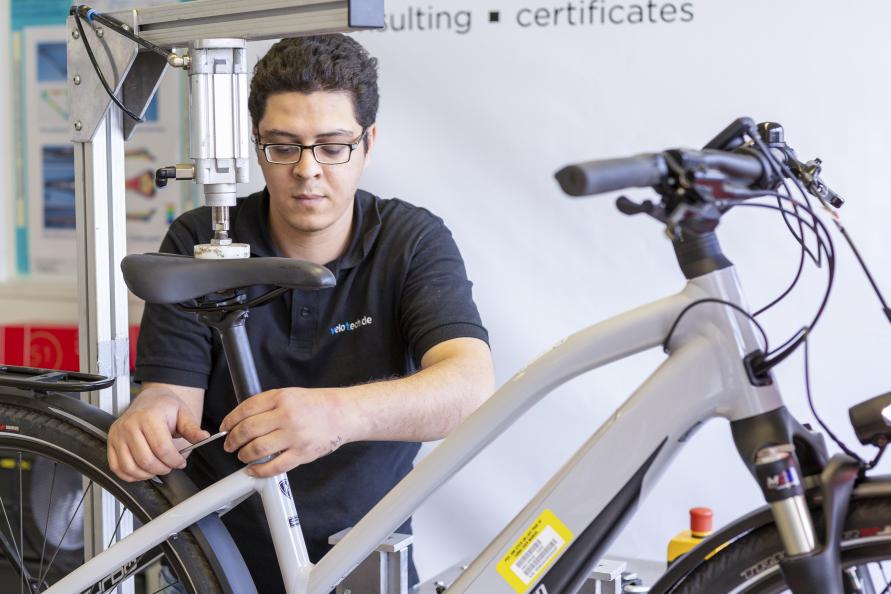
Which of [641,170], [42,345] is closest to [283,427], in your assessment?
[641,170]

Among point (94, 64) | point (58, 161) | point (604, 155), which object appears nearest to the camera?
point (94, 64)

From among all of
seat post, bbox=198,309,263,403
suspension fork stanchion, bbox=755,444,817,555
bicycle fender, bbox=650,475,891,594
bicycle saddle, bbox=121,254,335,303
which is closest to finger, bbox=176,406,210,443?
Result: seat post, bbox=198,309,263,403

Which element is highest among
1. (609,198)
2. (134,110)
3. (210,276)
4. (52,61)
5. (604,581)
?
(52,61)

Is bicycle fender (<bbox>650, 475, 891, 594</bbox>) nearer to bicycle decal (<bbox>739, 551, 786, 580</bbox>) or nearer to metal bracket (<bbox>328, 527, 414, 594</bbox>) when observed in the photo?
bicycle decal (<bbox>739, 551, 786, 580</bbox>)

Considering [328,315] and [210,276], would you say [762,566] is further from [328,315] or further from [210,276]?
[328,315]

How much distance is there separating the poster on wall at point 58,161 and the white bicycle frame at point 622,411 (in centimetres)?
140

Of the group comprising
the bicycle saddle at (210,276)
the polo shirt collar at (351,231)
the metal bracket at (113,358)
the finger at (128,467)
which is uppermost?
the polo shirt collar at (351,231)

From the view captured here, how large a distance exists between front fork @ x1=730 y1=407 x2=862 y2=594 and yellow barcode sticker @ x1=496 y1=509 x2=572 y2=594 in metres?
0.20

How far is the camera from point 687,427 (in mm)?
920

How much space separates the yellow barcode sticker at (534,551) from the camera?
38.1 inches

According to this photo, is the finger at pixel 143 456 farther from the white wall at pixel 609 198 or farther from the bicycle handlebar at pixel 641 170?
the white wall at pixel 609 198

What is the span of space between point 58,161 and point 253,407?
58.9 inches

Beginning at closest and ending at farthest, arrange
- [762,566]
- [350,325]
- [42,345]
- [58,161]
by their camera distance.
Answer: [762,566] < [350,325] < [42,345] < [58,161]

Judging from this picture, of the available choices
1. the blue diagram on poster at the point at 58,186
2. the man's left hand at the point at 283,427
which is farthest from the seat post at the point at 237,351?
the blue diagram on poster at the point at 58,186
